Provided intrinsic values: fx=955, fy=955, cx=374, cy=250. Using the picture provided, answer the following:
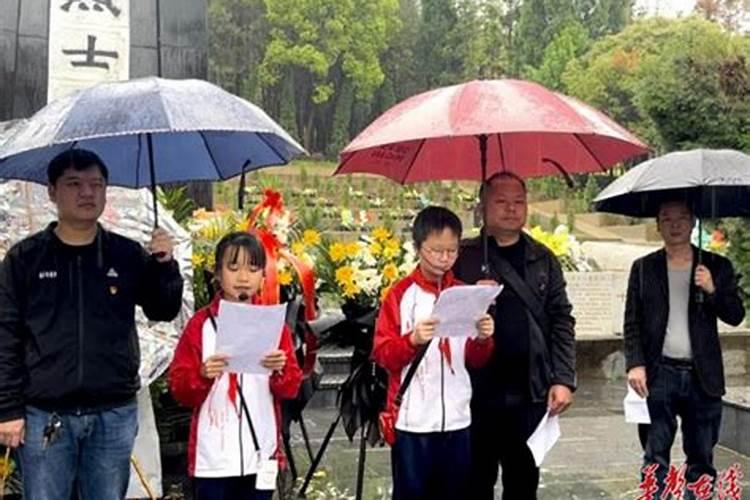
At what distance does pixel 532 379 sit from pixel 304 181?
2921 cm

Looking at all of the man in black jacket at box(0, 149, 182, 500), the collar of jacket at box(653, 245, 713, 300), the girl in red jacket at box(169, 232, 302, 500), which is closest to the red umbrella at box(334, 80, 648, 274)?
the collar of jacket at box(653, 245, 713, 300)

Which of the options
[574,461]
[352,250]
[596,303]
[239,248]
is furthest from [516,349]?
[596,303]

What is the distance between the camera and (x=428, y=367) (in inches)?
131

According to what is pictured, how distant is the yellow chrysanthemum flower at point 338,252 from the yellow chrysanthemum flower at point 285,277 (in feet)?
1.39

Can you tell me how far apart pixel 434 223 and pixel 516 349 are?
1.85ft

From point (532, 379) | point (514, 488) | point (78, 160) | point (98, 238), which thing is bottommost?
point (514, 488)

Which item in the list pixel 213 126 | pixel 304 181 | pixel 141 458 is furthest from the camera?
pixel 304 181

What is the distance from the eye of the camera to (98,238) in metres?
2.96

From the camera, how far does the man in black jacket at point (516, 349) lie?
3.42 metres

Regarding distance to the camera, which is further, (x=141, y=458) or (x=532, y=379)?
(x=141, y=458)

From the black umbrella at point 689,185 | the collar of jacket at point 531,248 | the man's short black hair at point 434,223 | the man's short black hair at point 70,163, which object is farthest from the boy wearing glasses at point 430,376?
the man's short black hair at point 70,163

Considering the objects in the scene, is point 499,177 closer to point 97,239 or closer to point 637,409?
point 637,409

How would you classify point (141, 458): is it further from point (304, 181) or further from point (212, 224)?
point (304, 181)

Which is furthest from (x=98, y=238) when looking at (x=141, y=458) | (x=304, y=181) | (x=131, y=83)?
(x=304, y=181)
